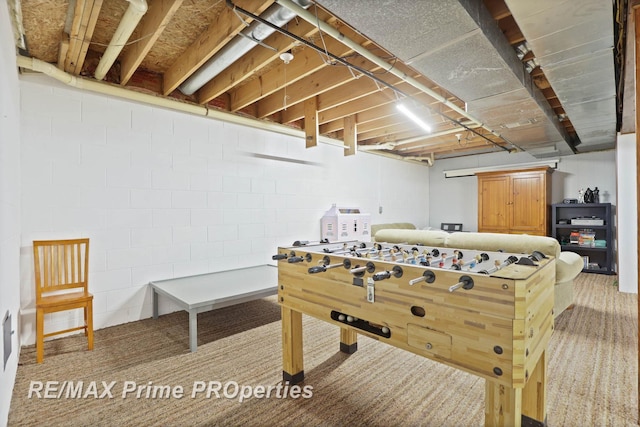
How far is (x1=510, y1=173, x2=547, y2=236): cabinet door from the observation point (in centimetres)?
606

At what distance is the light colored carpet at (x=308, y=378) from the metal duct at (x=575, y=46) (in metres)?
2.38

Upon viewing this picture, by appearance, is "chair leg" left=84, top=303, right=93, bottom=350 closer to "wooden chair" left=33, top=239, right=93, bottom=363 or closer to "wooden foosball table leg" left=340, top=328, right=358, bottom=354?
"wooden chair" left=33, top=239, right=93, bottom=363

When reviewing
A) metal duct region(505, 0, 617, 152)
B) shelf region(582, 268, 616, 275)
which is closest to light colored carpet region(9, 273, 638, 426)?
metal duct region(505, 0, 617, 152)

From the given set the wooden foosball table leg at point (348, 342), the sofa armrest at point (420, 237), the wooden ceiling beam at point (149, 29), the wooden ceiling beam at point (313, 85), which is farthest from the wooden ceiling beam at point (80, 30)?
the sofa armrest at point (420, 237)

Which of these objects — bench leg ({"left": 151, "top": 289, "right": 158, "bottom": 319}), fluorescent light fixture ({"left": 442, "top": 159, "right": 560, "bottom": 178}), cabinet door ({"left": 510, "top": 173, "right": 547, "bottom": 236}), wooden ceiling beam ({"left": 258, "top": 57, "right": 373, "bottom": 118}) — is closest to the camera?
wooden ceiling beam ({"left": 258, "top": 57, "right": 373, "bottom": 118})

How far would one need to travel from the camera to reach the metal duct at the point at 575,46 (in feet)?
5.94

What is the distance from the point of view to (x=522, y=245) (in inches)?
115

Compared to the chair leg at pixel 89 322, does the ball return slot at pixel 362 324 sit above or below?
above

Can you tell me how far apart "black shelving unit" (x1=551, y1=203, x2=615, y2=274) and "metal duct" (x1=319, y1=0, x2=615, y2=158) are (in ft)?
10.8

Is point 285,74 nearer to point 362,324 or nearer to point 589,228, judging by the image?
point 362,324

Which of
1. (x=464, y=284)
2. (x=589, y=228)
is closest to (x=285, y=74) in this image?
(x=464, y=284)

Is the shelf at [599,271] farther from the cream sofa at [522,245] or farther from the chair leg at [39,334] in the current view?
the chair leg at [39,334]

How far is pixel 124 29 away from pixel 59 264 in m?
2.16

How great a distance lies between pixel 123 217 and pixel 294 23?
2639 mm
